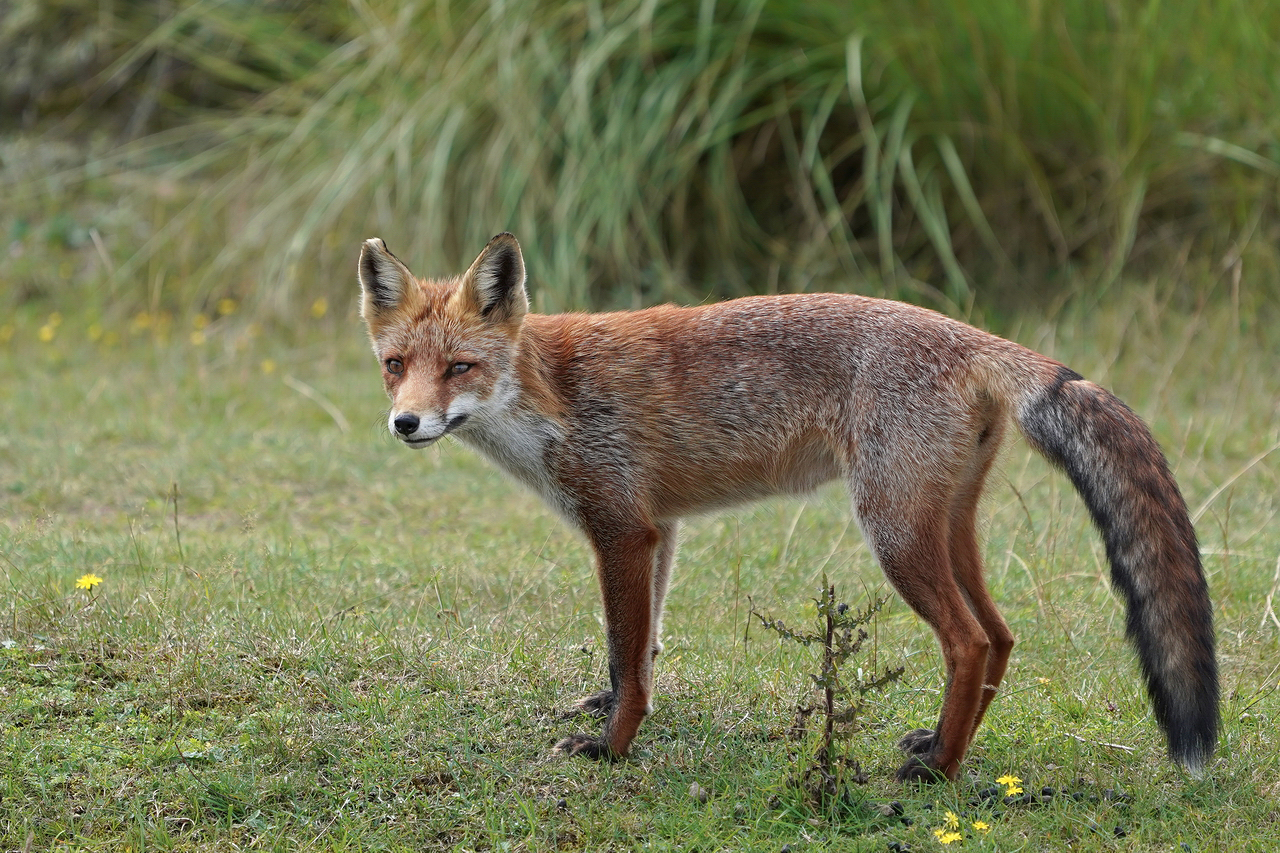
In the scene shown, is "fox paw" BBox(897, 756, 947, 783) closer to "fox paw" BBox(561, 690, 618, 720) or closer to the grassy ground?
the grassy ground

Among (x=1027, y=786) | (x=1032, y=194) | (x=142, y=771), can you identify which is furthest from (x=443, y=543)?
(x=1032, y=194)

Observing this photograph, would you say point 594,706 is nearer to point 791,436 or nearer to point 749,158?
point 791,436

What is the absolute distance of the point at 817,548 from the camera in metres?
6.06

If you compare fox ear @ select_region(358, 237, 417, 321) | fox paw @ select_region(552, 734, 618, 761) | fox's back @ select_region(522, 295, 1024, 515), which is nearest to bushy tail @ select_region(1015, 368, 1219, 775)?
fox's back @ select_region(522, 295, 1024, 515)

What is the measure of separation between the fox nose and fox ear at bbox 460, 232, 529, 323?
583 mm

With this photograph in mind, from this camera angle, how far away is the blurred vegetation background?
884cm

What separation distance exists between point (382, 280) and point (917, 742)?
7.82ft

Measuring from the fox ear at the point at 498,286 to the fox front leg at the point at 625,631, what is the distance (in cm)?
85

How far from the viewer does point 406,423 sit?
12.7 ft

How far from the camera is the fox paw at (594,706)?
14.1 ft

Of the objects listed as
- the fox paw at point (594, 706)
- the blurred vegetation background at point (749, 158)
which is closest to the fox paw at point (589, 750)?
the fox paw at point (594, 706)

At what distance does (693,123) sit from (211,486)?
4811mm

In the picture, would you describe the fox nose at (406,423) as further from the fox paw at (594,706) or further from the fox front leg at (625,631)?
the fox paw at (594,706)

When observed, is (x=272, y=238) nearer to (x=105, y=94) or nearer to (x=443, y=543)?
(x=105, y=94)
